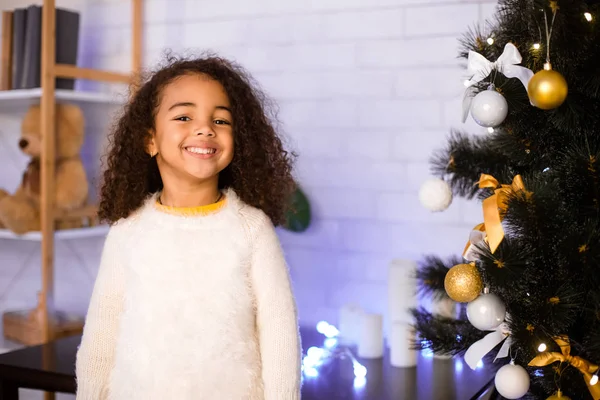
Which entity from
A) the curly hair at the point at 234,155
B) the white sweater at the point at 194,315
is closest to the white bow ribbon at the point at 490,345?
the white sweater at the point at 194,315

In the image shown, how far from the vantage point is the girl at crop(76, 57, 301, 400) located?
3.66ft

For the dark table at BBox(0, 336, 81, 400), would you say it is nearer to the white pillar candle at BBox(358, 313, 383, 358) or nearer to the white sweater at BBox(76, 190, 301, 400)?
the white sweater at BBox(76, 190, 301, 400)

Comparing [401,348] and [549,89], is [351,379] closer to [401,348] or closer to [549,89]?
[401,348]

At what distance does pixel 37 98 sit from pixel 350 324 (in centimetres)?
105

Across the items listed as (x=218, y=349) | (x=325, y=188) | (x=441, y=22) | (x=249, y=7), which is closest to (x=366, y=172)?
(x=325, y=188)

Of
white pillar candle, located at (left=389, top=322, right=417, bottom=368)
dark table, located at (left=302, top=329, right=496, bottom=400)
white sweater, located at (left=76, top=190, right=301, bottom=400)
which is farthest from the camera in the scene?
white pillar candle, located at (left=389, top=322, right=417, bottom=368)

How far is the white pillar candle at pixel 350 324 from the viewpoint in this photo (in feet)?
5.35

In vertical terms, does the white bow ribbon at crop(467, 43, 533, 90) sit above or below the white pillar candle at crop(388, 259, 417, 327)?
above

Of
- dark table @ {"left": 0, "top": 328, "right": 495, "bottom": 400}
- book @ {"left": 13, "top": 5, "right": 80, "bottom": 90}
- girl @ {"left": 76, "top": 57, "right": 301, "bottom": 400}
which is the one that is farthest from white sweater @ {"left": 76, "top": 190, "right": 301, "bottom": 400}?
book @ {"left": 13, "top": 5, "right": 80, "bottom": 90}

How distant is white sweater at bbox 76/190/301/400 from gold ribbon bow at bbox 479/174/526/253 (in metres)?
0.36

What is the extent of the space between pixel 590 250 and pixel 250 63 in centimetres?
136

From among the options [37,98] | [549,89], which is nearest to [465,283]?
[549,89]

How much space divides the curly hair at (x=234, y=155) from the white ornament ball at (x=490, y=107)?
1.44 ft

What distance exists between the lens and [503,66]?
0.96 metres
